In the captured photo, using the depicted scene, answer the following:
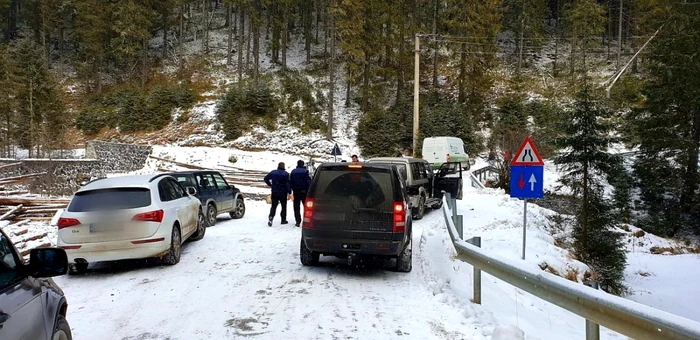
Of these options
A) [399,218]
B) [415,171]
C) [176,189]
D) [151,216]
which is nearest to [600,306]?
[399,218]

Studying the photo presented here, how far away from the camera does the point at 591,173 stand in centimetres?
1570

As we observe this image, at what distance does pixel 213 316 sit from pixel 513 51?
57127 millimetres

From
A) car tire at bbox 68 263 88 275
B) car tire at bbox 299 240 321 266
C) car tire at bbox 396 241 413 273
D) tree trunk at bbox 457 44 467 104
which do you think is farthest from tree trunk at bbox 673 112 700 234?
car tire at bbox 68 263 88 275

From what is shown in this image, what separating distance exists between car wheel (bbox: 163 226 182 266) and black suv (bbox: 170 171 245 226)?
3946 millimetres

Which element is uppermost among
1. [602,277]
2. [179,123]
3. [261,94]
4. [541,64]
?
[541,64]

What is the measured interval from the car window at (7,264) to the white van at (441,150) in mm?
26465

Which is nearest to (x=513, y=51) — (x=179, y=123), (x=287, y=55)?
(x=287, y=55)

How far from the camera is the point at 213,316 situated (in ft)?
18.8

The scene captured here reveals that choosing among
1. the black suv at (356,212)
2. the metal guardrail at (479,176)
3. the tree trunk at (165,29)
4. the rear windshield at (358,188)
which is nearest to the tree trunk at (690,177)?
the metal guardrail at (479,176)

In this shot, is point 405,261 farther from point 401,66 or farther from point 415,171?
point 401,66

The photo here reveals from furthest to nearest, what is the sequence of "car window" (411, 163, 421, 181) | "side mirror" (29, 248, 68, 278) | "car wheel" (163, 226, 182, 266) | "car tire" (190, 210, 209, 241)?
"car window" (411, 163, 421, 181), "car tire" (190, 210, 209, 241), "car wheel" (163, 226, 182, 266), "side mirror" (29, 248, 68, 278)

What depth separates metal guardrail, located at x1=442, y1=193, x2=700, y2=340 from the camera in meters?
3.06

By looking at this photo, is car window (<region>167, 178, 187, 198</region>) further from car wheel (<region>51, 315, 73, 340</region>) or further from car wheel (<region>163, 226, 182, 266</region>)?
car wheel (<region>51, 315, 73, 340</region>)

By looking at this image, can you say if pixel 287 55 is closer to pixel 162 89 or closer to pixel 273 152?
pixel 162 89
